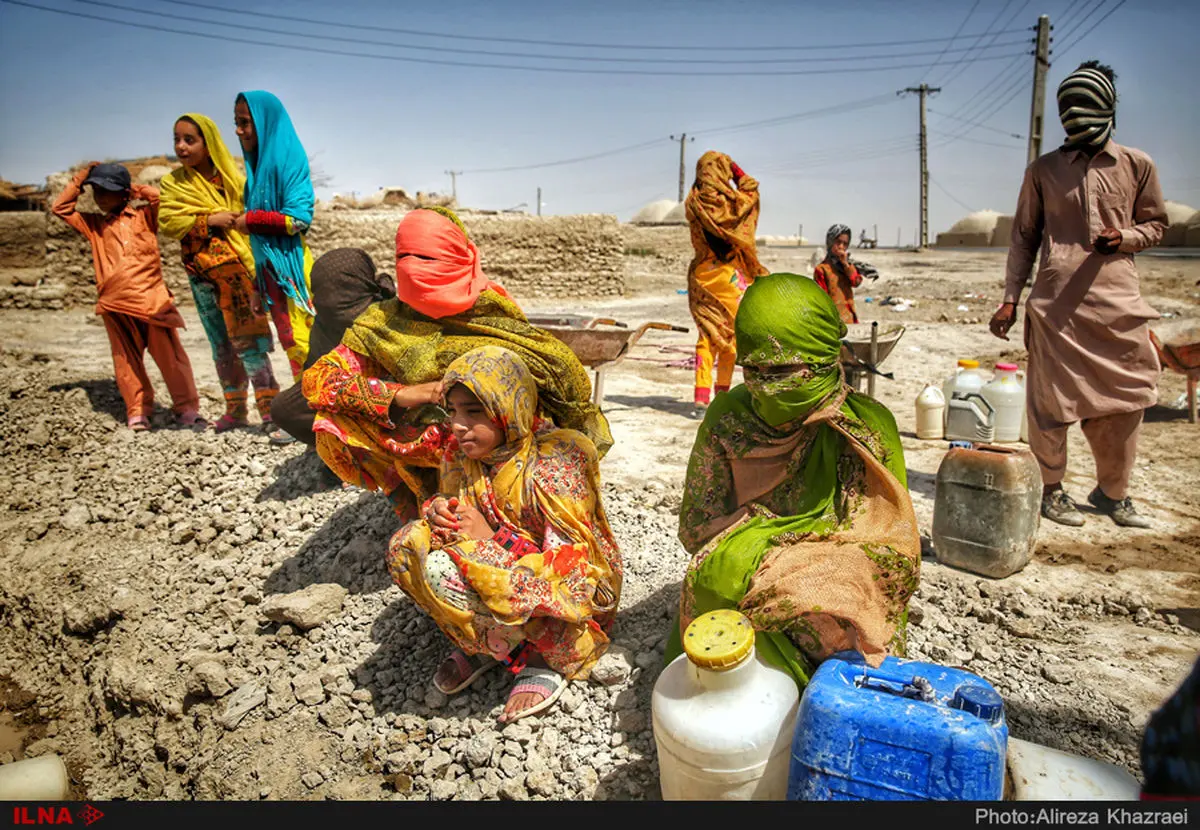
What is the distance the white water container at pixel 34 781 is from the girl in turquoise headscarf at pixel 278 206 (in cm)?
259

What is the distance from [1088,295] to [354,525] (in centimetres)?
367

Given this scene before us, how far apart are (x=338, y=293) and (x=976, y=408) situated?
3.59 metres

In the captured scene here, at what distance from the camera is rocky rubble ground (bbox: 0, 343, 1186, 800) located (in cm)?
226

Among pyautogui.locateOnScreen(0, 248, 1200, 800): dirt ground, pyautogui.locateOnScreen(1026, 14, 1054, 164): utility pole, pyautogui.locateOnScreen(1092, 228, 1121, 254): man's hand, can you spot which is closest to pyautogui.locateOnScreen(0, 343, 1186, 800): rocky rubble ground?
pyautogui.locateOnScreen(0, 248, 1200, 800): dirt ground

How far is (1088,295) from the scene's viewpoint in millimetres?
3533

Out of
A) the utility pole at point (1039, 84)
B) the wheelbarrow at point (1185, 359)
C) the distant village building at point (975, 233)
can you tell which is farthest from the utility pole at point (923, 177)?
the wheelbarrow at point (1185, 359)

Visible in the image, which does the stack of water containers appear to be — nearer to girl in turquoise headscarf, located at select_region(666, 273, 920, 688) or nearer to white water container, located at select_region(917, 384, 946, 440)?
white water container, located at select_region(917, 384, 946, 440)

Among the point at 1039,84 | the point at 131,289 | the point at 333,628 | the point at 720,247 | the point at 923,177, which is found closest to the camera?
the point at 333,628

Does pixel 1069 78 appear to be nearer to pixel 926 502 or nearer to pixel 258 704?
pixel 926 502

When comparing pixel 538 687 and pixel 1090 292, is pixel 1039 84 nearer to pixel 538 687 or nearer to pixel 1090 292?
pixel 1090 292

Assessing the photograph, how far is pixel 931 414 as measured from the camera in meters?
5.34

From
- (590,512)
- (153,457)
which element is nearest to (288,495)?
(153,457)

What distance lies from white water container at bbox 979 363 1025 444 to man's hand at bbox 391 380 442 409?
366cm

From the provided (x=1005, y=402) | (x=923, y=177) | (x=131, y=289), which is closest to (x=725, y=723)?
(x=1005, y=402)
